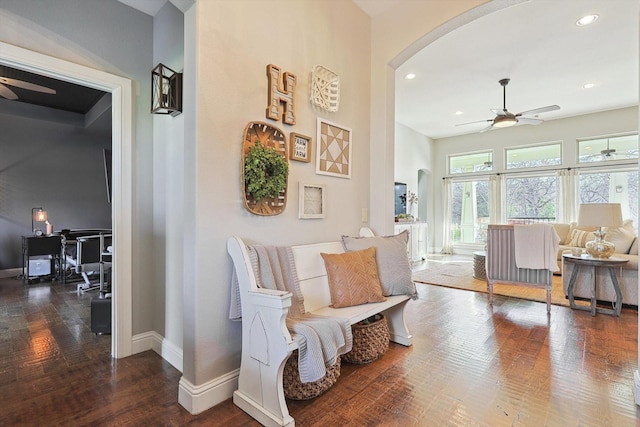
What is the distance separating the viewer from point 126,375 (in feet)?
7.30

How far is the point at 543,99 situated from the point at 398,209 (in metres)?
3.61

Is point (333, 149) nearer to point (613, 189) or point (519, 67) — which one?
point (519, 67)

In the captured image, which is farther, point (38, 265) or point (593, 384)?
point (38, 265)

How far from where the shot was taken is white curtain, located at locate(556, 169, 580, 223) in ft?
22.4

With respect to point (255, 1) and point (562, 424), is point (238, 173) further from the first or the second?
point (562, 424)

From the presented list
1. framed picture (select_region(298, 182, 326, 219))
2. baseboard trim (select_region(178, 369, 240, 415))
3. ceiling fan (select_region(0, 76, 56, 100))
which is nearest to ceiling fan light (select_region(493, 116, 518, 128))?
framed picture (select_region(298, 182, 326, 219))

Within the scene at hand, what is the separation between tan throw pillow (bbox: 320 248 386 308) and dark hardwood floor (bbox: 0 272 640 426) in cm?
52

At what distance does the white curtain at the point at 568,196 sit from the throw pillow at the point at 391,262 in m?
6.35

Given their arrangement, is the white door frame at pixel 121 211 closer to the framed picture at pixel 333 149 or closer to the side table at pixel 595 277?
the framed picture at pixel 333 149

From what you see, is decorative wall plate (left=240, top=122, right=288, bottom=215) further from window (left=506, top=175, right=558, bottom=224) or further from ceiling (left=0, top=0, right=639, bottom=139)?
window (left=506, top=175, right=558, bottom=224)

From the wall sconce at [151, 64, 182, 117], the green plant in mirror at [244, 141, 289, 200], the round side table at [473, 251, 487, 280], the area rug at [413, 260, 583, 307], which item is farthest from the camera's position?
the round side table at [473, 251, 487, 280]

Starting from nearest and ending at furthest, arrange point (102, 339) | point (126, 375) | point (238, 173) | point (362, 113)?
point (238, 173) → point (126, 375) → point (102, 339) → point (362, 113)

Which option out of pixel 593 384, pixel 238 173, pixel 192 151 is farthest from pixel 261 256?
pixel 593 384

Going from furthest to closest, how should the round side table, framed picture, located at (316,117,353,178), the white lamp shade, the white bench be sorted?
the round side table
the white lamp shade
framed picture, located at (316,117,353,178)
the white bench
